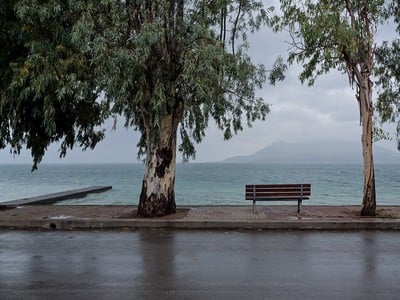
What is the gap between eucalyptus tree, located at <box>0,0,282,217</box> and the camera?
11.0m

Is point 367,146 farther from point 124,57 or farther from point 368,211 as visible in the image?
point 124,57

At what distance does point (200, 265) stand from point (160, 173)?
5.49 meters

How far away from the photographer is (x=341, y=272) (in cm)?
665

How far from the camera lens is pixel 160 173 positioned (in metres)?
12.4

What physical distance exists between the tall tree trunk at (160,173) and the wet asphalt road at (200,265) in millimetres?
2066

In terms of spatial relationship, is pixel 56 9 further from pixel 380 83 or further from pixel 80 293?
pixel 380 83

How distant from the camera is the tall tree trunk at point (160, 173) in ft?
40.4

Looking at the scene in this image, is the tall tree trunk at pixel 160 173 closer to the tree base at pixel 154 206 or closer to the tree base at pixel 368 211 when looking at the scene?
the tree base at pixel 154 206

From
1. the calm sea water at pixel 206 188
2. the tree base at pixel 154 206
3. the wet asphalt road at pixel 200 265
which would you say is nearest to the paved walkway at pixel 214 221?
the tree base at pixel 154 206

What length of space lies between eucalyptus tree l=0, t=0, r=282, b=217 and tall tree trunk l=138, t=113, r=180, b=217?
1.0 inches

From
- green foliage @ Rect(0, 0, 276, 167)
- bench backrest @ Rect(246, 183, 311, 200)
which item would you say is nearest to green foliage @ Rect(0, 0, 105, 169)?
green foliage @ Rect(0, 0, 276, 167)

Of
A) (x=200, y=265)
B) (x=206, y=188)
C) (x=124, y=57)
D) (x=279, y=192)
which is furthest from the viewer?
(x=206, y=188)

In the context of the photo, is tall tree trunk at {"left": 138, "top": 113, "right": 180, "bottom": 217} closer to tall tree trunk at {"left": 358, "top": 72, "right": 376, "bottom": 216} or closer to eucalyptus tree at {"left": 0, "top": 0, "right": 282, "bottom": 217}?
eucalyptus tree at {"left": 0, "top": 0, "right": 282, "bottom": 217}

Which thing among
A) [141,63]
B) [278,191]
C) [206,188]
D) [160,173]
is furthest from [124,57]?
[206,188]
